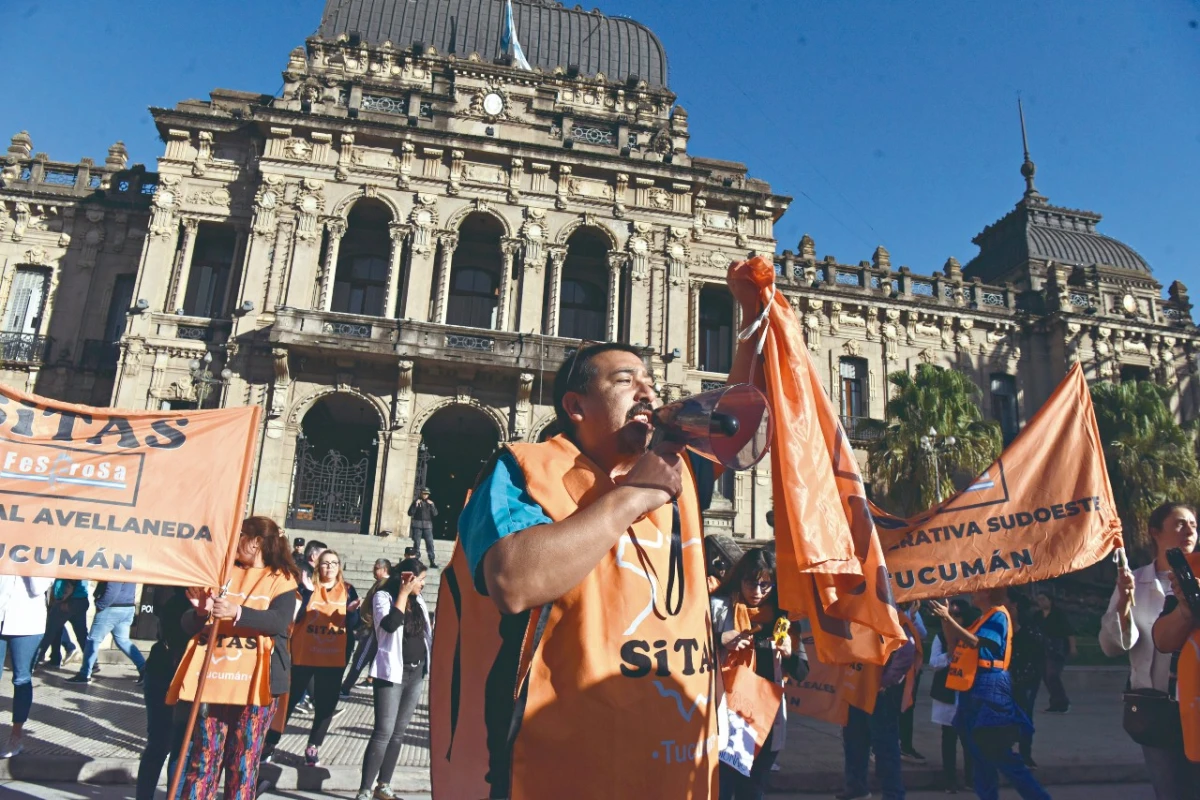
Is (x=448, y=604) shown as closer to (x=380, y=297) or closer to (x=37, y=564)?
(x=37, y=564)

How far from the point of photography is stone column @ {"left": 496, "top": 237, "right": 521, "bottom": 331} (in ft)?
73.5

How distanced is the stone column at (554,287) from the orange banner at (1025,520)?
17219 millimetres

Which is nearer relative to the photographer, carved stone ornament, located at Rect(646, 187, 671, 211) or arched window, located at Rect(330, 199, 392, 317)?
carved stone ornament, located at Rect(646, 187, 671, 211)

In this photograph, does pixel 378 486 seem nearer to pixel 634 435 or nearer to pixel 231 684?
pixel 231 684

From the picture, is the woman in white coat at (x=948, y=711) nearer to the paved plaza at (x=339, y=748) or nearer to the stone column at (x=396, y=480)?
the paved plaza at (x=339, y=748)

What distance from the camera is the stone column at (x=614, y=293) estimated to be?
75.4 ft

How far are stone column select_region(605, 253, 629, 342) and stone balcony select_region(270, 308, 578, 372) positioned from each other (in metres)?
1.76

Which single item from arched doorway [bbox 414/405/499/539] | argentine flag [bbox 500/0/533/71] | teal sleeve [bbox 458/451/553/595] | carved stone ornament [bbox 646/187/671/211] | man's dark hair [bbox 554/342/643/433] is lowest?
teal sleeve [bbox 458/451/553/595]

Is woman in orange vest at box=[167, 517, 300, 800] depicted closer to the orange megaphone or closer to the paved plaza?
the paved plaza

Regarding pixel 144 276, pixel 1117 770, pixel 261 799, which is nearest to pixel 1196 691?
pixel 1117 770

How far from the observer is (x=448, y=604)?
238 centimetres

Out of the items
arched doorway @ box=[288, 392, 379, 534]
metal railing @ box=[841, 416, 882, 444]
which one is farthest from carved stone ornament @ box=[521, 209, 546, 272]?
metal railing @ box=[841, 416, 882, 444]

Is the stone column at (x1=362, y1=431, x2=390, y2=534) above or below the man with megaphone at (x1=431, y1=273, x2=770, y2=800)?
above

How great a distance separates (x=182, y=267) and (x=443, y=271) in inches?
296
